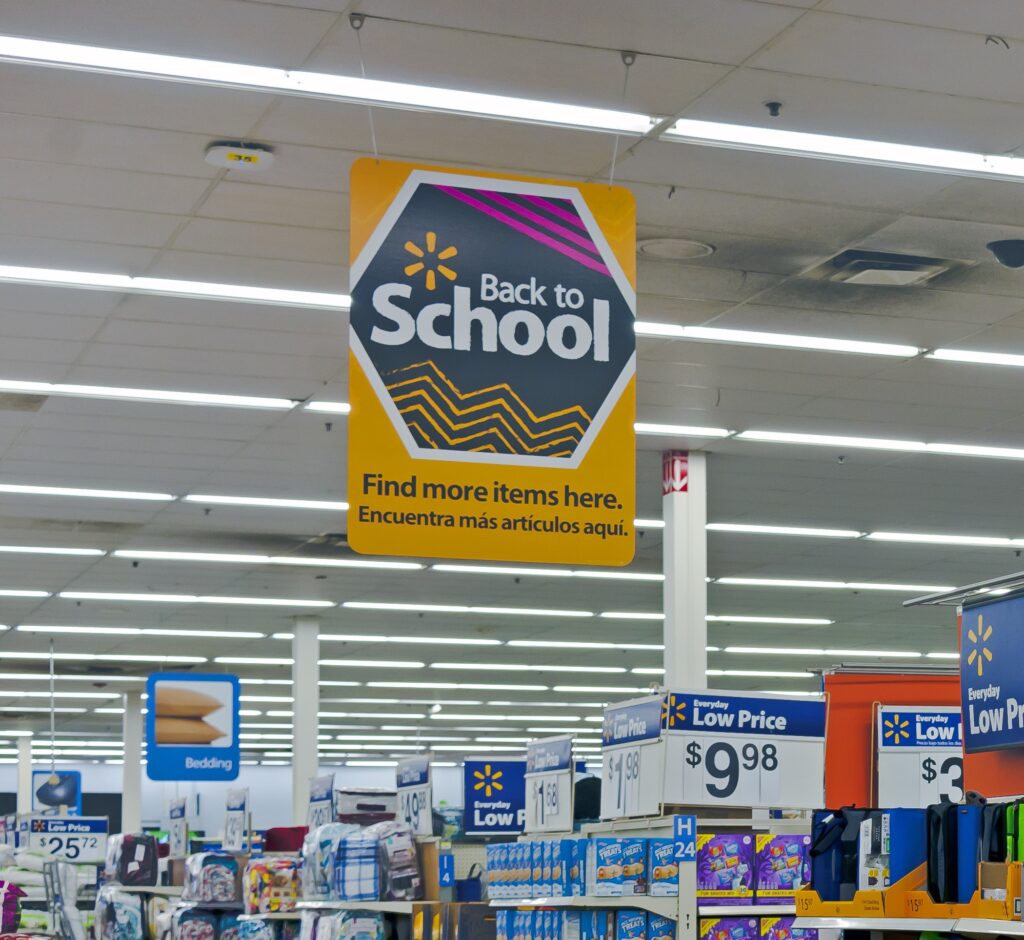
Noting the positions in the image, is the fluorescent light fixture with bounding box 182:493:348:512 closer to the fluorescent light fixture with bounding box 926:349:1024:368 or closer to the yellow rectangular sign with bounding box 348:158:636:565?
the fluorescent light fixture with bounding box 926:349:1024:368

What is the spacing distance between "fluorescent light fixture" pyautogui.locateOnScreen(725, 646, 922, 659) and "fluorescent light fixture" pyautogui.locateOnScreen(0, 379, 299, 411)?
1310 cm

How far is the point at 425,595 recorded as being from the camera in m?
18.4

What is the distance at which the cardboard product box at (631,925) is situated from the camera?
6566mm

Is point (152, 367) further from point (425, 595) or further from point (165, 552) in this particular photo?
point (425, 595)

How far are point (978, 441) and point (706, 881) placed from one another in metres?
6.62

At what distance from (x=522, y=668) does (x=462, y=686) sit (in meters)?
2.59

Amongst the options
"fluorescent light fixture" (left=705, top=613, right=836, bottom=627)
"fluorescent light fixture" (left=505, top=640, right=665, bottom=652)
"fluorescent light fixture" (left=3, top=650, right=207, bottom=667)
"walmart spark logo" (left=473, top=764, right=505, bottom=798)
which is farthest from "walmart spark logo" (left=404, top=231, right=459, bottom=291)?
"fluorescent light fixture" (left=3, top=650, right=207, bottom=667)

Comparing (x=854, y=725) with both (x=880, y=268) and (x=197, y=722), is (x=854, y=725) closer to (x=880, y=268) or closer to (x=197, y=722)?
(x=880, y=268)

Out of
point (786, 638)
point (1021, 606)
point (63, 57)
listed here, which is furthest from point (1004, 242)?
point (786, 638)

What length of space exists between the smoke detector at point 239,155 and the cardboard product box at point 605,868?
10.7ft

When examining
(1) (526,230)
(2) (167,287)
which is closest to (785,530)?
(2) (167,287)

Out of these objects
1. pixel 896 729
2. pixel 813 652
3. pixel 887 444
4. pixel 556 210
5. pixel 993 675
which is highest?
pixel 887 444

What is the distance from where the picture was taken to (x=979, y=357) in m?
10.2

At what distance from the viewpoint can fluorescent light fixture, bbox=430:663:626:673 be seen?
969 inches
